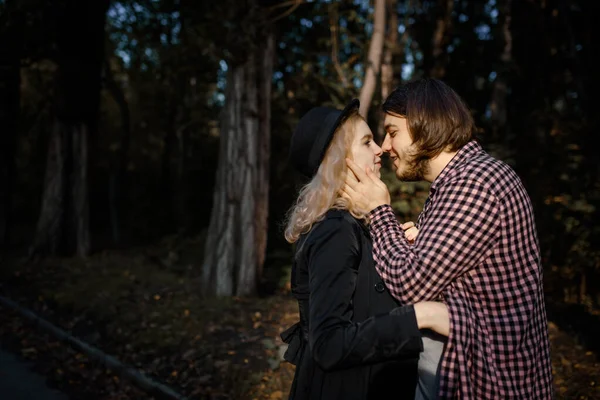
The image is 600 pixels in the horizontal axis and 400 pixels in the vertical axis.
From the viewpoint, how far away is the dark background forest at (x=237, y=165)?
694 centimetres

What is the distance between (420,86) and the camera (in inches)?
84.0

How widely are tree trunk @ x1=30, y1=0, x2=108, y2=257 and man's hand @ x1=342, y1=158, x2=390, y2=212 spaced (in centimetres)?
1187

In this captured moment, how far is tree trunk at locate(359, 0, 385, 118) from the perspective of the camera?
23.1ft

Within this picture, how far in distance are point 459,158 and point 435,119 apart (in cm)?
18

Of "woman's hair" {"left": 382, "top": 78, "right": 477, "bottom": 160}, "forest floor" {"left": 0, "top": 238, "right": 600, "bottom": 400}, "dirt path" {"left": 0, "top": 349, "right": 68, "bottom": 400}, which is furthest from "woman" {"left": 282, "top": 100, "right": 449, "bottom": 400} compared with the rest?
"dirt path" {"left": 0, "top": 349, "right": 68, "bottom": 400}

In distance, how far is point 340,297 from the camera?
185 cm

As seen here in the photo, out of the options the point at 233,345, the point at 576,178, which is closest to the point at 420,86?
the point at 233,345

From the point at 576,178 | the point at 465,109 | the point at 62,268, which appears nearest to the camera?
the point at 465,109

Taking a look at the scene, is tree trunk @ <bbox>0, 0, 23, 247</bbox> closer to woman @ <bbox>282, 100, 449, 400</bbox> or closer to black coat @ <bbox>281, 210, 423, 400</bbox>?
woman @ <bbox>282, 100, 449, 400</bbox>

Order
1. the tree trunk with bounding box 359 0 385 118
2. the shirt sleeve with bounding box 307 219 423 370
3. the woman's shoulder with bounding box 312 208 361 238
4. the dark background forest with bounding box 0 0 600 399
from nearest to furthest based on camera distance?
the shirt sleeve with bounding box 307 219 423 370
the woman's shoulder with bounding box 312 208 361 238
the dark background forest with bounding box 0 0 600 399
the tree trunk with bounding box 359 0 385 118

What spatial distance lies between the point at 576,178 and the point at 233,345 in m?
5.14

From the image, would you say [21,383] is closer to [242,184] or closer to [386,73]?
[242,184]

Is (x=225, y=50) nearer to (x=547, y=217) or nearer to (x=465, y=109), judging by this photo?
(x=547, y=217)

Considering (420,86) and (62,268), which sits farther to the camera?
(62,268)
